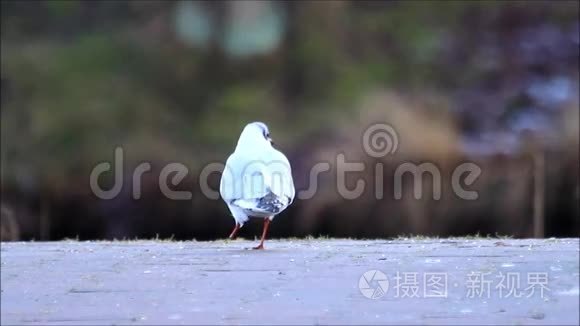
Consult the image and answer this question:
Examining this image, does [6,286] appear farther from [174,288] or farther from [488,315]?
[488,315]

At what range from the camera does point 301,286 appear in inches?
203

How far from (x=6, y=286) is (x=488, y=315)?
2.40 metres

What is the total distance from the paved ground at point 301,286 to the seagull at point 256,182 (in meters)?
0.30

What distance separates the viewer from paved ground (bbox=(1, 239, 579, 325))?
4.59 m

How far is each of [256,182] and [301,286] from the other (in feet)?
5.22

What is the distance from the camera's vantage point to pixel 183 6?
13.7 m

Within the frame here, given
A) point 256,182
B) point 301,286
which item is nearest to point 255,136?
point 256,182

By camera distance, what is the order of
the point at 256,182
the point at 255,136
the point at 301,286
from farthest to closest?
1. the point at 255,136
2. the point at 256,182
3. the point at 301,286

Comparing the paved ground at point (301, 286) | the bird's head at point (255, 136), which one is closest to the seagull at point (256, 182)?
the bird's head at point (255, 136)

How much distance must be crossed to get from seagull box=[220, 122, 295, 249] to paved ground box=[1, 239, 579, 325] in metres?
0.30

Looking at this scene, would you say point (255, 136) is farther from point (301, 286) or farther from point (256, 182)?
point (301, 286)

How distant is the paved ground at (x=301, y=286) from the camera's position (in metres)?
4.59

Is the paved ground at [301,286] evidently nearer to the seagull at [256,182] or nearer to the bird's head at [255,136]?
the seagull at [256,182]

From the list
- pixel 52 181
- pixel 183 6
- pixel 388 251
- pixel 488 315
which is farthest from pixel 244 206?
pixel 183 6
